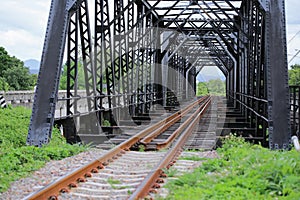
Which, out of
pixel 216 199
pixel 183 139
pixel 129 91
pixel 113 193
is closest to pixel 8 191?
pixel 113 193

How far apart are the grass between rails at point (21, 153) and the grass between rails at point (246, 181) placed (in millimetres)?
2362

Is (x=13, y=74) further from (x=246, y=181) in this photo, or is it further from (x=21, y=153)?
(x=246, y=181)

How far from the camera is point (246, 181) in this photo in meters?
6.45

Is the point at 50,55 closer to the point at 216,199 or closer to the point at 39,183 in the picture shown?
the point at 39,183

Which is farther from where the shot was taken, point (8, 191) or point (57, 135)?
point (57, 135)

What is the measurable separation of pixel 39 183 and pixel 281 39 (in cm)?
644

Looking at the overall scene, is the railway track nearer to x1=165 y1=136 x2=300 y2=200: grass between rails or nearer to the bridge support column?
x1=165 y1=136 x2=300 y2=200: grass between rails

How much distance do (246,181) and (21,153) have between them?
4.23m

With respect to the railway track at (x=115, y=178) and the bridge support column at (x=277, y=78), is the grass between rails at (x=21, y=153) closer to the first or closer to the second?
the railway track at (x=115, y=178)

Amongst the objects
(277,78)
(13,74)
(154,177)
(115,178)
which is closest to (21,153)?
(115,178)

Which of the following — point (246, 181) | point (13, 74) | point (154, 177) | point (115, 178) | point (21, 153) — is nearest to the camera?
point (246, 181)

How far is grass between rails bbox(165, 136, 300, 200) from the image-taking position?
5.88m

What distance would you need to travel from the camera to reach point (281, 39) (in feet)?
36.1

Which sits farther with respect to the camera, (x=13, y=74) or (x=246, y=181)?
(x=13, y=74)
